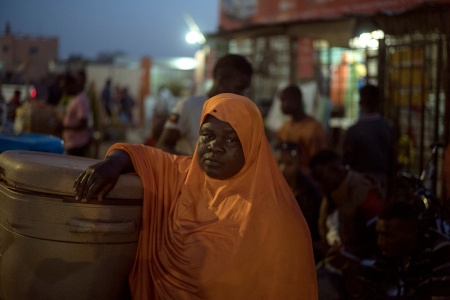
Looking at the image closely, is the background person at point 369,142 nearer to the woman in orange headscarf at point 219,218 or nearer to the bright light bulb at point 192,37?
the woman in orange headscarf at point 219,218

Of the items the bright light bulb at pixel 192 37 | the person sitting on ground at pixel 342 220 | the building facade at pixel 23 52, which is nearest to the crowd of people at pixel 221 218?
the person sitting on ground at pixel 342 220

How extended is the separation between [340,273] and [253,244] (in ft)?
5.51

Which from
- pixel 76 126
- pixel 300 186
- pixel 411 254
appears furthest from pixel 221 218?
pixel 76 126

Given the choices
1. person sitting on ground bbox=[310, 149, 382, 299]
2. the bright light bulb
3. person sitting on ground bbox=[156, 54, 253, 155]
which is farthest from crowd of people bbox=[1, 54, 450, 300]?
the bright light bulb

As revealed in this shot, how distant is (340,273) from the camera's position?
13.1 feet

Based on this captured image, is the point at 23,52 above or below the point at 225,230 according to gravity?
above

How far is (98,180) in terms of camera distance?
245cm

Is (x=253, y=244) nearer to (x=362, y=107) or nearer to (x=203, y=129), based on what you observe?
(x=203, y=129)

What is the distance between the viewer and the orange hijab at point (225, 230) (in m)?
2.50

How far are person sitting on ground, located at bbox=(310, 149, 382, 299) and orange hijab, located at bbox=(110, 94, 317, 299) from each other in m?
1.41

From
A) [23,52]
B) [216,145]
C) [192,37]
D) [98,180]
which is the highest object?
[192,37]

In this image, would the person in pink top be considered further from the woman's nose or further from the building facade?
the woman's nose

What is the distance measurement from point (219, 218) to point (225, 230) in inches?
2.4

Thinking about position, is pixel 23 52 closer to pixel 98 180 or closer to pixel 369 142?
pixel 369 142
